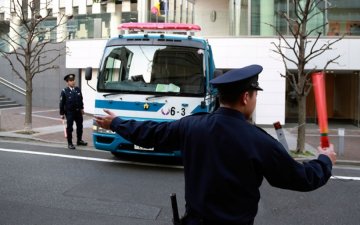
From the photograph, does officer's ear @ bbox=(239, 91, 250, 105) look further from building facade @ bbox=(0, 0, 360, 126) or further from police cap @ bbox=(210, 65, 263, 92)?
building facade @ bbox=(0, 0, 360, 126)

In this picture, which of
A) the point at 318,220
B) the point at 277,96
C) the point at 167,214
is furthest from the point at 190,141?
the point at 277,96

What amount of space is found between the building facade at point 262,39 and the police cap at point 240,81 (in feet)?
53.8

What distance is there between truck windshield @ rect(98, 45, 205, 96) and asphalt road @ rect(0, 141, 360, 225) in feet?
5.51

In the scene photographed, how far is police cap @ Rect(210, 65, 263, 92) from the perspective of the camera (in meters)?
2.41

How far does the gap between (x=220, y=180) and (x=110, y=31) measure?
2119 cm

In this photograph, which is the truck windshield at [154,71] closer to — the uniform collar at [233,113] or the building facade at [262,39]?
the uniform collar at [233,113]

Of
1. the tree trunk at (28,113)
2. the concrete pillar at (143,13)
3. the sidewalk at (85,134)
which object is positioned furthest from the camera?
the concrete pillar at (143,13)

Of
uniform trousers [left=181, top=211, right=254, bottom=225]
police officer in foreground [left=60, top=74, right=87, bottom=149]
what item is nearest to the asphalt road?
police officer in foreground [left=60, top=74, right=87, bottom=149]

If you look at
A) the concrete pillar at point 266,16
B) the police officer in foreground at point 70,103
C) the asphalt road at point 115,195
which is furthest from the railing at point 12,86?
the asphalt road at point 115,195

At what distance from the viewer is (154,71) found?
9.16m

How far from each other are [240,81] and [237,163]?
1.45 feet

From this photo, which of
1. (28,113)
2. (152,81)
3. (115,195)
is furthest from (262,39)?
(115,195)

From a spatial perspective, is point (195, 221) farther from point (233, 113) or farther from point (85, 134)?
point (85, 134)

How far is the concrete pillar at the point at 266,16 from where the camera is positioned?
1923 centimetres
